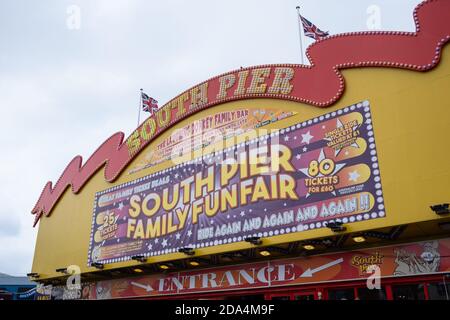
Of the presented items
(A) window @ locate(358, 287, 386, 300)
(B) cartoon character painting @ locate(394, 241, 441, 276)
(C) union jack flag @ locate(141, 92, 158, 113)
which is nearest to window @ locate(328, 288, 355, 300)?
(A) window @ locate(358, 287, 386, 300)

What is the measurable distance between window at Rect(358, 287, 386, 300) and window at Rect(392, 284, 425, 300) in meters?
0.28

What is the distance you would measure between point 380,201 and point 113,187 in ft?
37.1

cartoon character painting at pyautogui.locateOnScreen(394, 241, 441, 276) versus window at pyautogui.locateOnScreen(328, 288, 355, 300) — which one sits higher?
cartoon character painting at pyautogui.locateOnScreen(394, 241, 441, 276)

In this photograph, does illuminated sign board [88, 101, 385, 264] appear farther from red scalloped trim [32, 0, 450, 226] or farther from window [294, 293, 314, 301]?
window [294, 293, 314, 301]

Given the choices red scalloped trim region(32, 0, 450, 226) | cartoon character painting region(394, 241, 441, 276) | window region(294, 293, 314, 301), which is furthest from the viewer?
window region(294, 293, 314, 301)

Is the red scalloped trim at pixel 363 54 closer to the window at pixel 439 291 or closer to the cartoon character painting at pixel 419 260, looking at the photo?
the cartoon character painting at pixel 419 260

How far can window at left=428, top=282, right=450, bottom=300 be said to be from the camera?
896 centimetres

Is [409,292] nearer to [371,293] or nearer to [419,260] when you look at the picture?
[419,260]

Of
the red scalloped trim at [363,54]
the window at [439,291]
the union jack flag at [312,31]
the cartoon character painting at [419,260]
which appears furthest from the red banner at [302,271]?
the union jack flag at [312,31]

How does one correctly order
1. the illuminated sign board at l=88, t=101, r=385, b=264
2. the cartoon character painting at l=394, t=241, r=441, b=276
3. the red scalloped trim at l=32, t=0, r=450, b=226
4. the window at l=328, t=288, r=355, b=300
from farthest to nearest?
the window at l=328, t=288, r=355, b=300
the illuminated sign board at l=88, t=101, r=385, b=264
the red scalloped trim at l=32, t=0, r=450, b=226
the cartoon character painting at l=394, t=241, r=441, b=276

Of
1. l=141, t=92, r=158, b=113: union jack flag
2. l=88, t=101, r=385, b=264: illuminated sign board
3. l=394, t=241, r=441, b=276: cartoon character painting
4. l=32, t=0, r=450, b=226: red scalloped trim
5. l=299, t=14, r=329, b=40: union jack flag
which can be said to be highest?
l=141, t=92, r=158, b=113: union jack flag

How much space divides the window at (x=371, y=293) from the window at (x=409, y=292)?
0.28m
